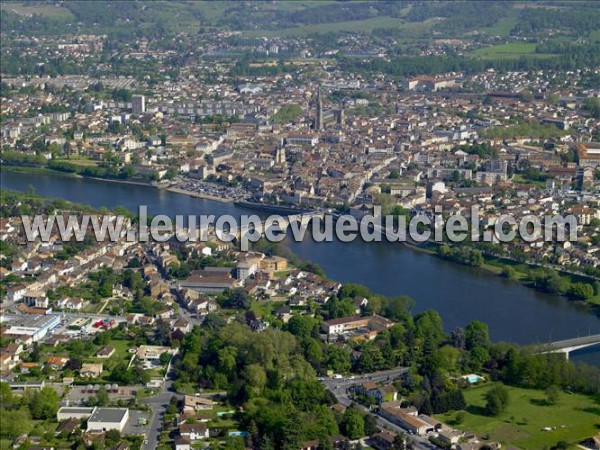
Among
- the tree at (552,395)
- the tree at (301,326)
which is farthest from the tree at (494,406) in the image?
the tree at (301,326)

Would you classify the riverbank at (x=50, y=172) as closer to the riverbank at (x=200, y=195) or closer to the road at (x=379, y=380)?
the riverbank at (x=200, y=195)

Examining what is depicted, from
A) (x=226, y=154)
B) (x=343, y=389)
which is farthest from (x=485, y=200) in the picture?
(x=343, y=389)

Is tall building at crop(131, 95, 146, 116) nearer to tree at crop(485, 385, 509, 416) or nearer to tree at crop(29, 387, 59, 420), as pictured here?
tree at crop(29, 387, 59, 420)

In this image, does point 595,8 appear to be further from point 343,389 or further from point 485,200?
point 343,389

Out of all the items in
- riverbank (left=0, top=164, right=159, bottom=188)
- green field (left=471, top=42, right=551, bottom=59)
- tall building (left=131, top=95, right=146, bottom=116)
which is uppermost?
green field (left=471, top=42, right=551, bottom=59)

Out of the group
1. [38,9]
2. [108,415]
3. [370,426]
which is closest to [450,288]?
[370,426]

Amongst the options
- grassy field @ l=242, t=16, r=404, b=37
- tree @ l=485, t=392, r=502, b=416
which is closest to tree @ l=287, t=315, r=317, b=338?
tree @ l=485, t=392, r=502, b=416
